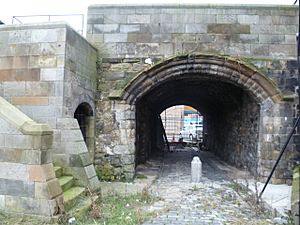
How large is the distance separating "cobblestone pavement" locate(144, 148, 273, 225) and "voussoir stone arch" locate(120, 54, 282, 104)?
229cm

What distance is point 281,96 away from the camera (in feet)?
24.6

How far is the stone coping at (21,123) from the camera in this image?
4234 millimetres

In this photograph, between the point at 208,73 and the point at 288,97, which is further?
the point at 208,73

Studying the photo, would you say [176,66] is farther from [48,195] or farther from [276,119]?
[48,195]

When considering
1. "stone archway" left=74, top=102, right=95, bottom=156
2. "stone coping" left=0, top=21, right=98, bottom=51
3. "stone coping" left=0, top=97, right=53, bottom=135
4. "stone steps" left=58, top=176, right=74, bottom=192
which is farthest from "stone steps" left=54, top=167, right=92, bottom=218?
"stone coping" left=0, top=21, right=98, bottom=51

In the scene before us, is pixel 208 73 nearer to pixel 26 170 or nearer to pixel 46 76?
pixel 46 76

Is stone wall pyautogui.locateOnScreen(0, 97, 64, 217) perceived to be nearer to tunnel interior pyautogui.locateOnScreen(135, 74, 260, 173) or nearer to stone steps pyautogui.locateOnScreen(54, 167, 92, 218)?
stone steps pyautogui.locateOnScreen(54, 167, 92, 218)

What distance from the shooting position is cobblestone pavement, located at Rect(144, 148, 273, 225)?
4.70m

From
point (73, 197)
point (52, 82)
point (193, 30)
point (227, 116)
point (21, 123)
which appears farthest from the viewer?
point (227, 116)

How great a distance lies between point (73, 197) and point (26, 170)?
903mm

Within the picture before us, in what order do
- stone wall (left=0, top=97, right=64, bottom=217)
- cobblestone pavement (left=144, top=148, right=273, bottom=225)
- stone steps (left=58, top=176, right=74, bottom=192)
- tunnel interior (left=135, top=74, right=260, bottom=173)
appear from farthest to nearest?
tunnel interior (left=135, top=74, right=260, bottom=173) → stone steps (left=58, top=176, right=74, bottom=192) → cobblestone pavement (left=144, top=148, right=273, bottom=225) → stone wall (left=0, top=97, right=64, bottom=217)

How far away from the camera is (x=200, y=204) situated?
18.6 feet

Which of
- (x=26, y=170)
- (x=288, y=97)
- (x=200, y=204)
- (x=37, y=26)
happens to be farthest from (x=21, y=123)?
(x=288, y=97)

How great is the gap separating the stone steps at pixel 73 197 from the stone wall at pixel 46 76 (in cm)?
38
